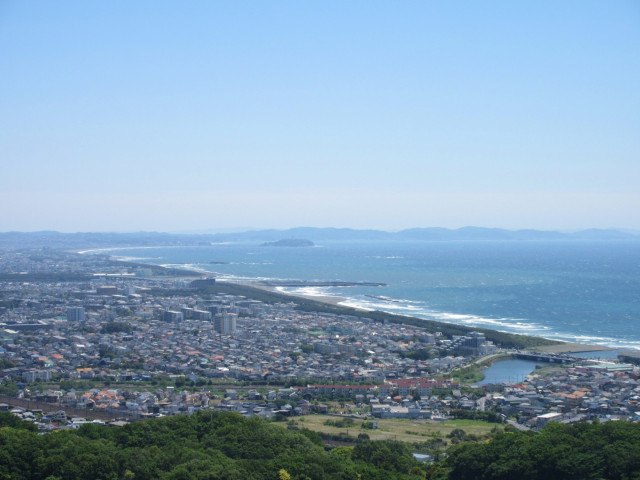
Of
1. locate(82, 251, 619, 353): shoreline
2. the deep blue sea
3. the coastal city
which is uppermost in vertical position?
the deep blue sea

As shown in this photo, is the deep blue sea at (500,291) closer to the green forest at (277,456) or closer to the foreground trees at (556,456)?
the foreground trees at (556,456)

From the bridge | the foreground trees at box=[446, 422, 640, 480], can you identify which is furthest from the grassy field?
the bridge

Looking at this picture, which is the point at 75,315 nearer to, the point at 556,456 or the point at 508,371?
the point at 508,371

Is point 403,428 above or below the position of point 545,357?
below

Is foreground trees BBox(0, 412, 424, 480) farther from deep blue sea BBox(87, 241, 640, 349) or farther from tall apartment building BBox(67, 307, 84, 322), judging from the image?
tall apartment building BBox(67, 307, 84, 322)

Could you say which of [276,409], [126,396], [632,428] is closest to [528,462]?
[632,428]

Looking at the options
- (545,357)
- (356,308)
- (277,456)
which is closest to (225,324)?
(356,308)
